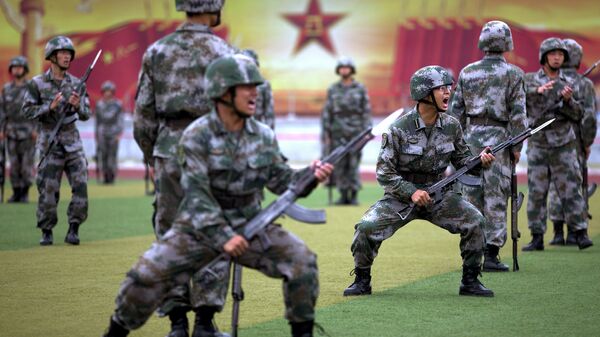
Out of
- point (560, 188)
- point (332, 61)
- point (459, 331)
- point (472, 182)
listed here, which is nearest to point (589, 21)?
point (332, 61)

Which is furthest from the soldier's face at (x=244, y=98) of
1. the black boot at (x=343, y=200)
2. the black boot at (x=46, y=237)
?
the black boot at (x=343, y=200)

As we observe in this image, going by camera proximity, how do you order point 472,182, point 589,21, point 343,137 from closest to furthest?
1. point 472,182
2. point 343,137
3. point 589,21

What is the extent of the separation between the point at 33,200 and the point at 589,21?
56.1 ft

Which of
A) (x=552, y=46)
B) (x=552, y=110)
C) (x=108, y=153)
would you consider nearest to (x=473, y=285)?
(x=552, y=110)

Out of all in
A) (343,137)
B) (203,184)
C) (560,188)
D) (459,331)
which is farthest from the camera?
(343,137)

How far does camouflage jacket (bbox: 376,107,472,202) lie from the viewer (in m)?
10.1

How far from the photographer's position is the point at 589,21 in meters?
32.7

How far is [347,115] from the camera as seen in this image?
21.7 meters

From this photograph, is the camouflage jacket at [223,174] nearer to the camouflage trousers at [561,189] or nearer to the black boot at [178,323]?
the black boot at [178,323]

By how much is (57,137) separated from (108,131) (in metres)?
14.9

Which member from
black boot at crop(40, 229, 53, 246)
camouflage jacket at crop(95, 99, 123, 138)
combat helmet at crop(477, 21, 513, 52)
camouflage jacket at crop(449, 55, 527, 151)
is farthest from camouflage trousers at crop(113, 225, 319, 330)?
camouflage jacket at crop(95, 99, 123, 138)

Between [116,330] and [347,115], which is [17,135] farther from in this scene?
[116,330]

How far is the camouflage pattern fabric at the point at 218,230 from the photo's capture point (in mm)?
7141

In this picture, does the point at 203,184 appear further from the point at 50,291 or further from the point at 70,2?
the point at 70,2
